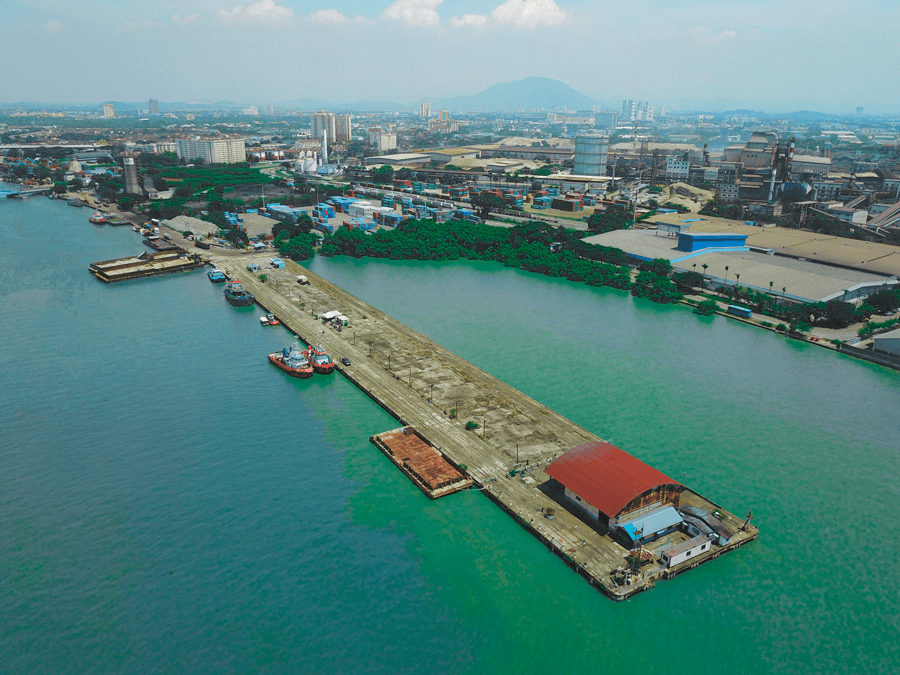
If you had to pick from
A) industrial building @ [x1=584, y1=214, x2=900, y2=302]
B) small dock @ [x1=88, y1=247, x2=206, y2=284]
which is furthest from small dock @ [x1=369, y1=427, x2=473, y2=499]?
small dock @ [x1=88, y1=247, x2=206, y2=284]

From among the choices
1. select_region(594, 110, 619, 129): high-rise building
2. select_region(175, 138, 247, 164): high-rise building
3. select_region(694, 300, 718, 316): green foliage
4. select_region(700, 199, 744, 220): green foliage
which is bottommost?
select_region(694, 300, 718, 316): green foliage

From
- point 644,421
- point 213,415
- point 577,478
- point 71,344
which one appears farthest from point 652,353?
point 71,344

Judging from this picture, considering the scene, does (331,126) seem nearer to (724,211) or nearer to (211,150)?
(211,150)

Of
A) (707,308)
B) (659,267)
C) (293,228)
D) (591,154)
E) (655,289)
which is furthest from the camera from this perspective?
(591,154)

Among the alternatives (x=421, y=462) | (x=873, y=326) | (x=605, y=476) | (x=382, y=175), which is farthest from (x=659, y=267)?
(x=382, y=175)

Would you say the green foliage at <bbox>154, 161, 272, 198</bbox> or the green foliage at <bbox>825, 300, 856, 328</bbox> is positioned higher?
the green foliage at <bbox>154, 161, 272, 198</bbox>

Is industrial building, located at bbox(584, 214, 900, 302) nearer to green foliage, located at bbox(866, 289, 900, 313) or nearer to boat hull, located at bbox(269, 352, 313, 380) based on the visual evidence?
green foliage, located at bbox(866, 289, 900, 313)
